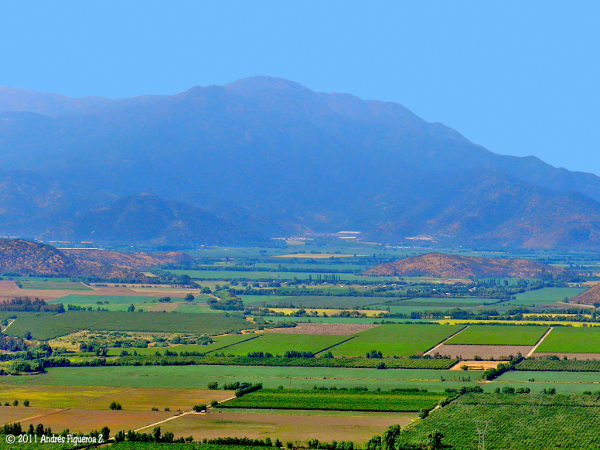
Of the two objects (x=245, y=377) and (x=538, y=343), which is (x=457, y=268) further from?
(x=245, y=377)

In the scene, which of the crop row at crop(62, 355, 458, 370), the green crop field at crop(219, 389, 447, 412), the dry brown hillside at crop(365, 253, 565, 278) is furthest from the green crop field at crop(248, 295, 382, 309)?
the green crop field at crop(219, 389, 447, 412)

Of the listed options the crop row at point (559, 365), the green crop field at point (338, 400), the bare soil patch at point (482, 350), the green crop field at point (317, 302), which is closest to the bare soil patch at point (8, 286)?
the green crop field at point (317, 302)

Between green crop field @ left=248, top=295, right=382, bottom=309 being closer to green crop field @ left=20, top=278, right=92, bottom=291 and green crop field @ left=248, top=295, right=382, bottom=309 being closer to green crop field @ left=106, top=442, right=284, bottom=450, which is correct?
green crop field @ left=20, top=278, right=92, bottom=291

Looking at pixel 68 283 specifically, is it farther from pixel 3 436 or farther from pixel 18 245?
pixel 3 436

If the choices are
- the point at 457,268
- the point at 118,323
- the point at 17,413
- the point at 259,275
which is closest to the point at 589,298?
the point at 457,268

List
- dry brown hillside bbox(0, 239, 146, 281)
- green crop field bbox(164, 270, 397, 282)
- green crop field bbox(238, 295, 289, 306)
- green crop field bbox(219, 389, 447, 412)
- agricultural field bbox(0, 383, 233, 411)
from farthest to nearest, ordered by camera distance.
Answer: dry brown hillside bbox(0, 239, 146, 281) < green crop field bbox(164, 270, 397, 282) < green crop field bbox(238, 295, 289, 306) < agricultural field bbox(0, 383, 233, 411) < green crop field bbox(219, 389, 447, 412)

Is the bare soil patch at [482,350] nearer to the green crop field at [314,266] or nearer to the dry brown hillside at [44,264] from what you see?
the dry brown hillside at [44,264]

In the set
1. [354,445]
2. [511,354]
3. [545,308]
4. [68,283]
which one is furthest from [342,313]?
[354,445]
